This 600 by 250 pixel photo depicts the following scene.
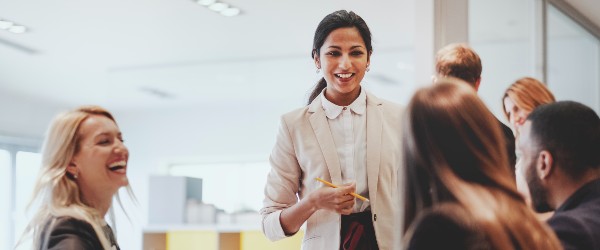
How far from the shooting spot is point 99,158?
2.22m

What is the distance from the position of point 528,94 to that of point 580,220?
1068mm

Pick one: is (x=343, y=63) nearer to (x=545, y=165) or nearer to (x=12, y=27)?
(x=545, y=165)

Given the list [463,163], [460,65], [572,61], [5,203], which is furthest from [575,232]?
[572,61]

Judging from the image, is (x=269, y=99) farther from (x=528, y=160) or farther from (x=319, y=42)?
(x=528, y=160)

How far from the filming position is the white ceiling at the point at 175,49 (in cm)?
499

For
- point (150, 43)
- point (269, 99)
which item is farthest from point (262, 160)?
point (150, 43)

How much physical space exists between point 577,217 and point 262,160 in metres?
4.33

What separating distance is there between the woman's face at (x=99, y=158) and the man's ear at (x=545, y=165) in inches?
40.7

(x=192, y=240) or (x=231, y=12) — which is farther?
(x=231, y=12)

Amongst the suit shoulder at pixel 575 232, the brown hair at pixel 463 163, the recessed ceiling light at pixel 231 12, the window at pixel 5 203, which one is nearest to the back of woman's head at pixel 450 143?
the brown hair at pixel 463 163

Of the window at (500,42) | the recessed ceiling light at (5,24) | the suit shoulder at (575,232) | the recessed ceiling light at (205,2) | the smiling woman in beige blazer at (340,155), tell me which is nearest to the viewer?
the suit shoulder at (575,232)

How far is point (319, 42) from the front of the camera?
8.44 feet

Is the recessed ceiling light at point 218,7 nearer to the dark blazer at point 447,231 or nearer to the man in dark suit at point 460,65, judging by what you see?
the man in dark suit at point 460,65

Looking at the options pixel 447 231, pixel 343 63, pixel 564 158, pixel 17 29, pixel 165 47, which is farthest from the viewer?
pixel 165 47
